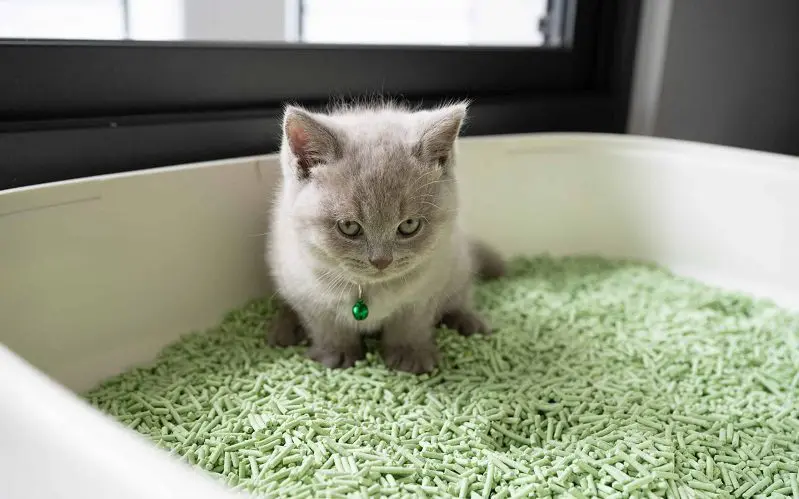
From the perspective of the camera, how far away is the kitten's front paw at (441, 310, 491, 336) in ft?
5.49

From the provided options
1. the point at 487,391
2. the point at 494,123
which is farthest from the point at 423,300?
the point at 494,123

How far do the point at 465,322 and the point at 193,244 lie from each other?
698 mm

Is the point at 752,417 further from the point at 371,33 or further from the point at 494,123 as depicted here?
the point at 371,33

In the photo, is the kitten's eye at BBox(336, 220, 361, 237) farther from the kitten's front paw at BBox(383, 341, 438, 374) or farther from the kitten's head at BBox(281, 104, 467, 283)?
the kitten's front paw at BBox(383, 341, 438, 374)

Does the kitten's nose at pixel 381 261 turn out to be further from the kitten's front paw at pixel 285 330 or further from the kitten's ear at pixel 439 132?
the kitten's front paw at pixel 285 330

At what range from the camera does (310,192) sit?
1.32m

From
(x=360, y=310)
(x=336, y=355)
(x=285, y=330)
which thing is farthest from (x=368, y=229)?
(x=285, y=330)

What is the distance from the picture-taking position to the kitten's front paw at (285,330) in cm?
160

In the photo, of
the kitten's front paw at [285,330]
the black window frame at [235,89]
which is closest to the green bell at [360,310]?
the kitten's front paw at [285,330]

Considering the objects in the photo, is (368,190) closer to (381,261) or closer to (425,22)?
(381,261)

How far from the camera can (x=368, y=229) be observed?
4.23ft

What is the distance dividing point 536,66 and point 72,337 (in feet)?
6.29

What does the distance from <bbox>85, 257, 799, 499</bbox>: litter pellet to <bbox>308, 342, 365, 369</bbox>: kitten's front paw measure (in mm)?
24

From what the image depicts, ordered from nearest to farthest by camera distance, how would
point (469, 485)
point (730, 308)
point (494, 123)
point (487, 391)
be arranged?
point (469, 485) < point (487, 391) < point (730, 308) < point (494, 123)
